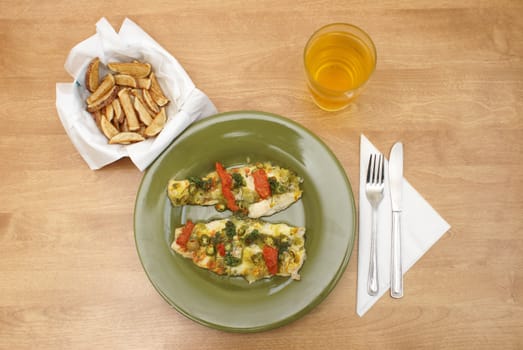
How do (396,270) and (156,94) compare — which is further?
(156,94)

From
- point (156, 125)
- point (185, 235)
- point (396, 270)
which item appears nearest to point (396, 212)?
point (396, 270)

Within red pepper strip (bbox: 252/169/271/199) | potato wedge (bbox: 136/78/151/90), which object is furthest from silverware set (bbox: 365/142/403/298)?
potato wedge (bbox: 136/78/151/90)

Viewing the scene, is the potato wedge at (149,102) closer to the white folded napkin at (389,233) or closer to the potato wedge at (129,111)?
the potato wedge at (129,111)

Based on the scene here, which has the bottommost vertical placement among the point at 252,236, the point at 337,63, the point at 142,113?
the point at 252,236

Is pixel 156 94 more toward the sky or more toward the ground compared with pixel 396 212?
more toward the sky

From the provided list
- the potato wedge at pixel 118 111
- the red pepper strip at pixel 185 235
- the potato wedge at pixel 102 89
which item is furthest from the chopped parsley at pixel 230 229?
the potato wedge at pixel 102 89

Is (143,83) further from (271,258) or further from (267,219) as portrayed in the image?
(271,258)
